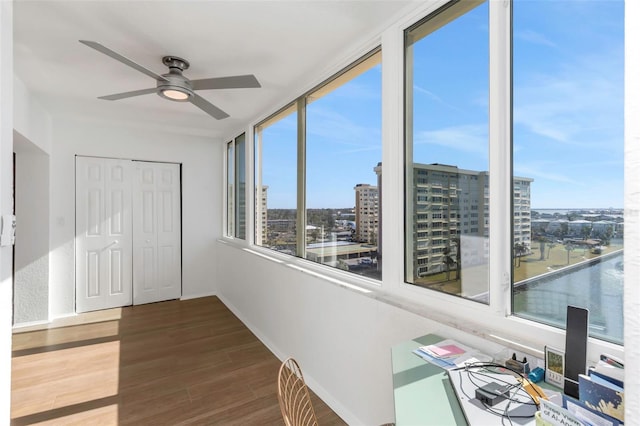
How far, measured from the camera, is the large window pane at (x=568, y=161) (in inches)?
42.5

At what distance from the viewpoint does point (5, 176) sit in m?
1.30

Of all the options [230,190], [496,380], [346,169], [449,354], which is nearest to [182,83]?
[346,169]

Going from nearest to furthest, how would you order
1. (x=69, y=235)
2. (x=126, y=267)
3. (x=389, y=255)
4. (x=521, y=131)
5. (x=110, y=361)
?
(x=521, y=131) → (x=389, y=255) → (x=110, y=361) → (x=69, y=235) → (x=126, y=267)

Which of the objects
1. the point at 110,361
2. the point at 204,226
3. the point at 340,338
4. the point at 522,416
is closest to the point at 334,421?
the point at 340,338

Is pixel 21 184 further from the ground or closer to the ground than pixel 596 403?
further from the ground

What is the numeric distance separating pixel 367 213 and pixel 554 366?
55.3 inches

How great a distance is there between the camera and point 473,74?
153cm

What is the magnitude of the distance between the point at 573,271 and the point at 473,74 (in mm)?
1015

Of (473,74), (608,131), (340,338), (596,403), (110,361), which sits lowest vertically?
(110,361)

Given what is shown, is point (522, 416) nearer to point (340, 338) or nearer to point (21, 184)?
point (340, 338)

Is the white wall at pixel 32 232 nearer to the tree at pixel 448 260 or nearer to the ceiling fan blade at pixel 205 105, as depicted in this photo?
the ceiling fan blade at pixel 205 105

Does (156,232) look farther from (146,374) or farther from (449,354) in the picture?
(449,354)

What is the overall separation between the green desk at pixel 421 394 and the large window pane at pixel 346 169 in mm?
862

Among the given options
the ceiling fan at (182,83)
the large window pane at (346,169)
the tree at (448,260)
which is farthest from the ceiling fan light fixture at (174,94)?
the tree at (448,260)
